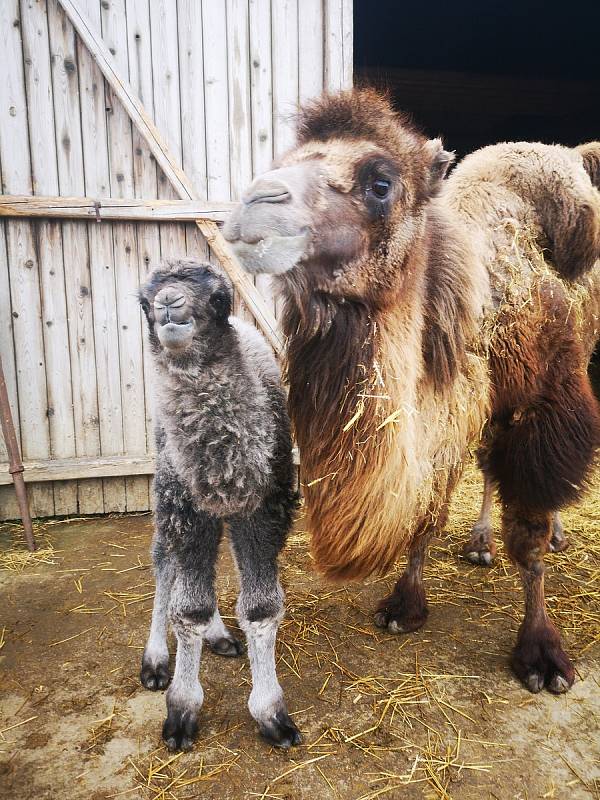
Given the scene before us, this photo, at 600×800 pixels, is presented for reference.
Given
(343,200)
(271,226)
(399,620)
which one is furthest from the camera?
(399,620)

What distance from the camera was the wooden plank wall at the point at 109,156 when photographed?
14.3 feet

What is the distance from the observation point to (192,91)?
4535mm

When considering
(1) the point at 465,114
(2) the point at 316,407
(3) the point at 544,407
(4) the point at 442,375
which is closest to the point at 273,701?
(2) the point at 316,407

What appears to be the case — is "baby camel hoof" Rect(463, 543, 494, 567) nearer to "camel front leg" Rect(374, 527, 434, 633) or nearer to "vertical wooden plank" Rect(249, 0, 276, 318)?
"camel front leg" Rect(374, 527, 434, 633)

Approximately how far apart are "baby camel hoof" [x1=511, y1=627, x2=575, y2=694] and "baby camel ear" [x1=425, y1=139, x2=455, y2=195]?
2172 millimetres

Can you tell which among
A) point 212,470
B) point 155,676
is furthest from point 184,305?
point 155,676

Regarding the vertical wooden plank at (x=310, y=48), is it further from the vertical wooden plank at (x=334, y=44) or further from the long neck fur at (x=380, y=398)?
the long neck fur at (x=380, y=398)

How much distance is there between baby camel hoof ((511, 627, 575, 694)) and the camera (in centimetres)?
267

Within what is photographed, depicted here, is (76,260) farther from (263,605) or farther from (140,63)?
(263,605)

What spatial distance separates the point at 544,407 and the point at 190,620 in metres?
1.80

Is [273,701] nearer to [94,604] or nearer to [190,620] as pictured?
[190,620]

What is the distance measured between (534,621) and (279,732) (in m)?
1.38

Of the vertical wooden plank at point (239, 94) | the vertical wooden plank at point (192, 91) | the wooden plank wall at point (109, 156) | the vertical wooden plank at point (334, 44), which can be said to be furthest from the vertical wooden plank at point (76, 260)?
the vertical wooden plank at point (334, 44)

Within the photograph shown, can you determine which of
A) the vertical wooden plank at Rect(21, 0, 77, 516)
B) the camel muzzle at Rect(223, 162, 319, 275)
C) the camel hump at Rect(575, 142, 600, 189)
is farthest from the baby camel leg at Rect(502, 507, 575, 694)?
the vertical wooden plank at Rect(21, 0, 77, 516)
